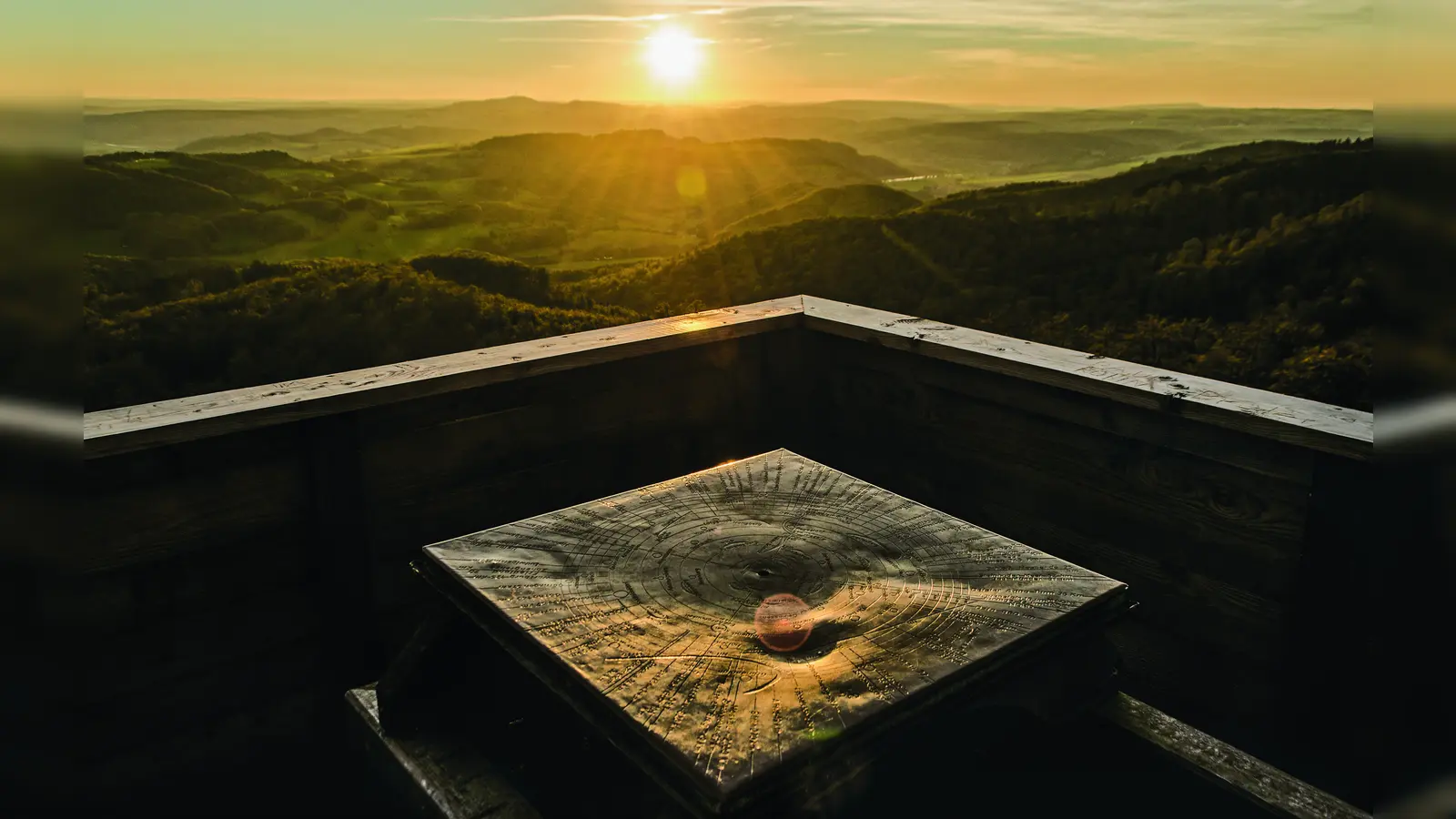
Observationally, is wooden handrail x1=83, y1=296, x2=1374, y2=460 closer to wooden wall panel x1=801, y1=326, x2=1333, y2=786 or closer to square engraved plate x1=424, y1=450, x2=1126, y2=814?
wooden wall panel x1=801, y1=326, x2=1333, y2=786

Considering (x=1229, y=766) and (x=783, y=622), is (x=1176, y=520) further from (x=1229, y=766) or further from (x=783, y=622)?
(x=783, y=622)

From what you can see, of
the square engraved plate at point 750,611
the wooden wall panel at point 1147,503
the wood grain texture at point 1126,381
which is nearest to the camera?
the square engraved plate at point 750,611

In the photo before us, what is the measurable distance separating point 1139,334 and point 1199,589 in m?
6.98

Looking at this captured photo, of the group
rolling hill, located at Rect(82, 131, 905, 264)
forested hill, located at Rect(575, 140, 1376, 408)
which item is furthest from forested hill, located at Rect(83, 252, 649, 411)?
forested hill, located at Rect(575, 140, 1376, 408)

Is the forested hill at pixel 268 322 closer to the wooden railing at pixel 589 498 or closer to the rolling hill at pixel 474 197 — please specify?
the rolling hill at pixel 474 197

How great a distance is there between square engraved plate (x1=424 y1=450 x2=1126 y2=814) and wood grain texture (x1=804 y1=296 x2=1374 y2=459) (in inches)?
23.9

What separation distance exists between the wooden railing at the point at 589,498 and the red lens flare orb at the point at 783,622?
3.87 ft

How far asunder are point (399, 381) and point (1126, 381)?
1951 millimetres

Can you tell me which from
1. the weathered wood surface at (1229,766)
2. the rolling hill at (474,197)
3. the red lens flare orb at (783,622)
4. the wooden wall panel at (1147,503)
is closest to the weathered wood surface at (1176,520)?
the wooden wall panel at (1147,503)

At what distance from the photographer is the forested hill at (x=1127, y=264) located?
785 cm

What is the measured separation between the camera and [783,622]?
159 centimetres

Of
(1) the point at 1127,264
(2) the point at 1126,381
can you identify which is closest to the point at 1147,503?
(2) the point at 1126,381

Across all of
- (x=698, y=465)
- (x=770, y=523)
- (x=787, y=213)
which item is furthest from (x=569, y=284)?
(x=770, y=523)

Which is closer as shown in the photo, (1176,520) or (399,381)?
(1176,520)
